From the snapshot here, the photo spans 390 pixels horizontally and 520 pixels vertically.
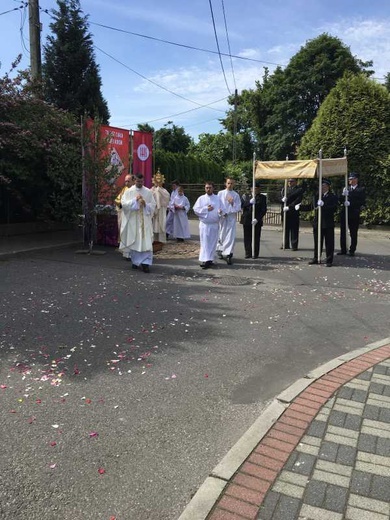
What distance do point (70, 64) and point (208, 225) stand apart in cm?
1134

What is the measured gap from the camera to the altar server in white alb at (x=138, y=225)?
32.3 feet

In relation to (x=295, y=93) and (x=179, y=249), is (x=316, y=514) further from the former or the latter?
(x=295, y=93)

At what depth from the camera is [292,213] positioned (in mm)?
13070

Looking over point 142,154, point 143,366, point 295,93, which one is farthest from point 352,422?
point 295,93

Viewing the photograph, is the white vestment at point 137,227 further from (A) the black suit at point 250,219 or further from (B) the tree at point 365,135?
(B) the tree at point 365,135

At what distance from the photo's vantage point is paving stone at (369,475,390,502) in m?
2.81

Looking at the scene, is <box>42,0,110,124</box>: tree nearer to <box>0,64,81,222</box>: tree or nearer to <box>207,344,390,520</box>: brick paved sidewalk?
<box>0,64,81,222</box>: tree

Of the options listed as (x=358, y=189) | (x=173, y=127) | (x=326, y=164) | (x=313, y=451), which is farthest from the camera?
(x=173, y=127)

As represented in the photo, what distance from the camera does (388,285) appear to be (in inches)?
349

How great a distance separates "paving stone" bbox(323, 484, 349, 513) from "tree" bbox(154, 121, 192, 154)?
5599 centimetres

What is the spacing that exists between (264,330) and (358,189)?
304 inches

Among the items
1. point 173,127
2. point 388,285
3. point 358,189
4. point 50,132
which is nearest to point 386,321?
point 388,285

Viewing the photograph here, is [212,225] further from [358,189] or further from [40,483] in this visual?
[40,483]

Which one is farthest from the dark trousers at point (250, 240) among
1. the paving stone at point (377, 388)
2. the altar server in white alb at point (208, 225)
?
the paving stone at point (377, 388)
